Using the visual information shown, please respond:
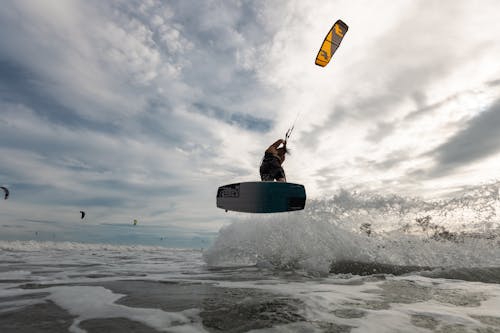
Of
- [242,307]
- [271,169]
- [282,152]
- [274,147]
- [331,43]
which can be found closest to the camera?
[242,307]

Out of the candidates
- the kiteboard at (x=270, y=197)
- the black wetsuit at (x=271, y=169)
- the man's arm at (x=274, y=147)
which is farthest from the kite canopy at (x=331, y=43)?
the kiteboard at (x=270, y=197)

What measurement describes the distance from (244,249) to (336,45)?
10048 millimetres

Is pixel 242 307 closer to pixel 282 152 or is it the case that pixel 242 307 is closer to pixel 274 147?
pixel 274 147

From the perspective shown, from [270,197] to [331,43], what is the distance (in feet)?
26.3

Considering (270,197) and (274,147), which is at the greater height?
(274,147)

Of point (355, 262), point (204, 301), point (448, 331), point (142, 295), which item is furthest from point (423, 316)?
point (355, 262)

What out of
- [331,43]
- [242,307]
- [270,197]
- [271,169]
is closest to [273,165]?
[271,169]

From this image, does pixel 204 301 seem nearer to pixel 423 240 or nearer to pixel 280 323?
pixel 280 323

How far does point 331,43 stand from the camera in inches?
578

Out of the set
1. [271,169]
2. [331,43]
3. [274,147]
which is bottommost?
[271,169]

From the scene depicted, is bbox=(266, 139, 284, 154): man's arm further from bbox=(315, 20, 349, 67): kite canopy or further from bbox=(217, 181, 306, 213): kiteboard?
bbox=(315, 20, 349, 67): kite canopy

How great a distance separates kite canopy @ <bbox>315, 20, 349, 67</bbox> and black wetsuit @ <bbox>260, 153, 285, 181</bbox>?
4599 mm

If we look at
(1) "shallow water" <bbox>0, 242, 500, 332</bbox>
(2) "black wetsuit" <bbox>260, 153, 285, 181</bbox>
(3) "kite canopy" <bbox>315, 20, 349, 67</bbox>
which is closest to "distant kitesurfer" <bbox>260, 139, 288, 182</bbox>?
(2) "black wetsuit" <bbox>260, 153, 285, 181</bbox>

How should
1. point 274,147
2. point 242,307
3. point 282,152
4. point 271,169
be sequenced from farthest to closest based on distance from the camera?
point 282,152 → point 274,147 → point 271,169 → point 242,307
